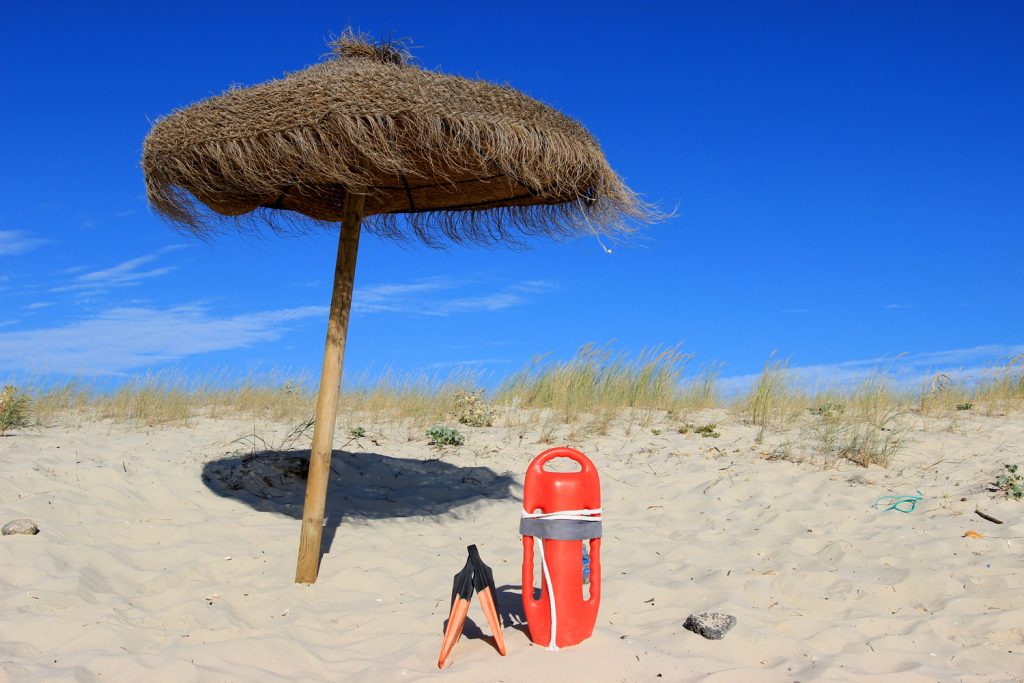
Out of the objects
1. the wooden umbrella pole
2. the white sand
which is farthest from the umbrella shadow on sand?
the wooden umbrella pole

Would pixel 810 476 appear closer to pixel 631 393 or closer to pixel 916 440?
pixel 916 440

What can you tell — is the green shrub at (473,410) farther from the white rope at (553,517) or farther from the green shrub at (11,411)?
the white rope at (553,517)

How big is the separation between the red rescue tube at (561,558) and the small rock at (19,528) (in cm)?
335

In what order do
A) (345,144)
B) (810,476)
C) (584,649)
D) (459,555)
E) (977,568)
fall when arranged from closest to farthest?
(584,649) < (345,144) < (977,568) < (459,555) < (810,476)

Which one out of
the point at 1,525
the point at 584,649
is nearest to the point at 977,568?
the point at 584,649

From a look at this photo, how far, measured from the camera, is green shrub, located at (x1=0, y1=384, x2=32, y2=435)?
802 cm

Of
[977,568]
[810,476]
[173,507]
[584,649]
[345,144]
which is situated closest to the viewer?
[584,649]

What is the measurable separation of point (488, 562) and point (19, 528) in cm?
294

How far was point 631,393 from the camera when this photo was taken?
32.2 ft

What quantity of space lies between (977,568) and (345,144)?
4.46m

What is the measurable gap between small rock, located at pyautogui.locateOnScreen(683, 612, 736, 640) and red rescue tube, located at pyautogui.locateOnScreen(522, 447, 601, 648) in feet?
2.23

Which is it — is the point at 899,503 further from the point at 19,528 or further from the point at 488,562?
the point at 19,528

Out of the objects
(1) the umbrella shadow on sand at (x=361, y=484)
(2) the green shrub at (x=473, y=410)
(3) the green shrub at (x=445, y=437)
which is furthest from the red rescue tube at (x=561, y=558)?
(2) the green shrub at (x=473, y=410)

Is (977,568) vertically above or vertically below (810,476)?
below
